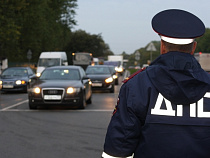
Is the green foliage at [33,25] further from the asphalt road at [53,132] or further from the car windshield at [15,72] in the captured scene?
the asphalt road at [53,132]

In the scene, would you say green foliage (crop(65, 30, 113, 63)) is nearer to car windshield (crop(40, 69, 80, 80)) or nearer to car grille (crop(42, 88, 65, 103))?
car windshield (crop(40, 69, 80, 80))

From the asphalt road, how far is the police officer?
4.43 metres

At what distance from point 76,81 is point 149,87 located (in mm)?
11811

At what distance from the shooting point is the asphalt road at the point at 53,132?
276 inches

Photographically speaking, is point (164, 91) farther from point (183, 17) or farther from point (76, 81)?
point (76, 81)

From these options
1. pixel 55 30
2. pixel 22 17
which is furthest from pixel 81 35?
pixel 22 17

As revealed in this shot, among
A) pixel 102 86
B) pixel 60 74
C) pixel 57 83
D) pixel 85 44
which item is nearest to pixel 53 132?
pixel 57 83

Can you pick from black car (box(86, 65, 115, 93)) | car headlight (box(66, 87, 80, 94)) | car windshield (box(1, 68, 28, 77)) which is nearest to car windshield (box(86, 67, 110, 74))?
black car (box(86, 65, 115, 93))

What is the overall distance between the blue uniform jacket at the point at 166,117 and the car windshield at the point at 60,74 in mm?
12239

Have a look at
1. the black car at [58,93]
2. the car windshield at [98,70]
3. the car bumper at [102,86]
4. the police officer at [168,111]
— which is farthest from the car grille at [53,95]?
the police officer at [168,111]

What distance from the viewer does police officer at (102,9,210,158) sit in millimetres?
2328

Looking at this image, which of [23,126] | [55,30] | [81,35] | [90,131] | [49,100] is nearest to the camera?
[90,131]

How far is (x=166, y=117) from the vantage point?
2361 millimetres

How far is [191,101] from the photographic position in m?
2.36
